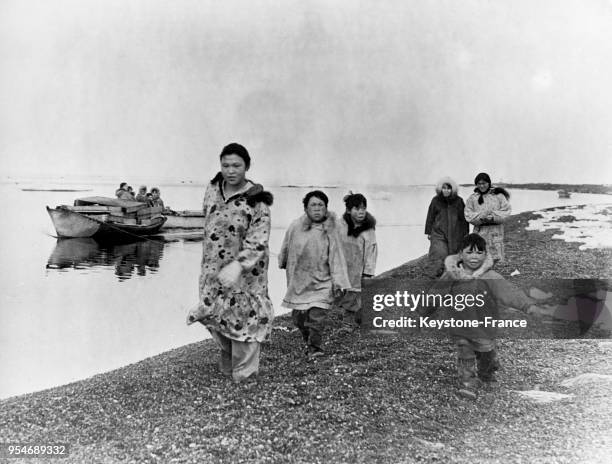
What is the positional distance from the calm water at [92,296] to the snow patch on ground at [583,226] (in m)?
2.75

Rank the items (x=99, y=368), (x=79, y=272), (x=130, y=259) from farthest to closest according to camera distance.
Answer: (x=130, y=259) < (x=79, y=272) < (x=99, y=368)

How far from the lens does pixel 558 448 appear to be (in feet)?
7.98

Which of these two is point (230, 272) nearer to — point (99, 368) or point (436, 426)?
point (436, 426)

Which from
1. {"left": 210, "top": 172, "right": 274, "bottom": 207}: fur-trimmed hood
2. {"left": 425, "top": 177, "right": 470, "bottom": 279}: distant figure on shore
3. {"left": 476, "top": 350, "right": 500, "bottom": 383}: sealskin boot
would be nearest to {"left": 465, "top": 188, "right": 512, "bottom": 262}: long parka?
{"left": 425, "top": 177, "right": 470, "bottom": 279}: distant figure on shore

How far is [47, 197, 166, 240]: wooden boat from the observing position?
14.1 meters

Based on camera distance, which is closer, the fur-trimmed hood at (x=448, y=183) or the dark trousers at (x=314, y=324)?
the dark trousers at (x=314, y=324)

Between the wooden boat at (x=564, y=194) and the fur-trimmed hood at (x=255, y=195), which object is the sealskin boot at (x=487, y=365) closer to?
the fur-trimmed hood at (x=255, y=195)

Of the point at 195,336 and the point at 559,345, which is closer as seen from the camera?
the point at 559,345

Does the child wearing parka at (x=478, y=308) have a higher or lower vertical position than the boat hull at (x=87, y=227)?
higher

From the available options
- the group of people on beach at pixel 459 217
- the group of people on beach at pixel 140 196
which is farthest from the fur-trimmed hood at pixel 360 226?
the group of people on beach at pixel 140 196

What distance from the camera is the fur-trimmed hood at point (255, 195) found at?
3158 millimetres

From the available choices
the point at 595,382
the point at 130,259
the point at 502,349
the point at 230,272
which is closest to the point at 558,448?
the point at 595,382

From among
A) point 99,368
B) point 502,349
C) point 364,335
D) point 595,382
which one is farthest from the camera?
point 99,368

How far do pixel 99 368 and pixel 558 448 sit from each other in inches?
204
